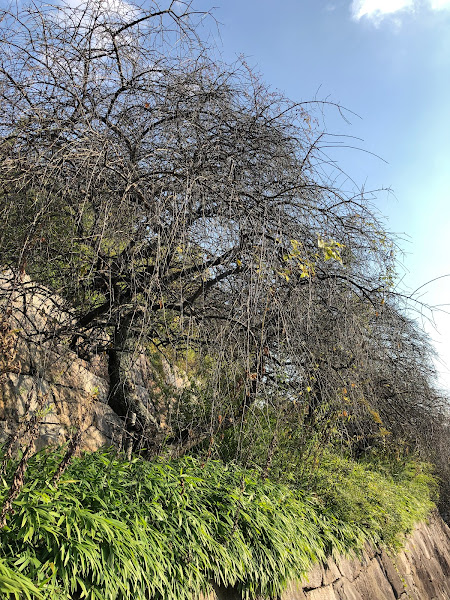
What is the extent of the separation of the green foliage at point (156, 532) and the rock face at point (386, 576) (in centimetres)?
16

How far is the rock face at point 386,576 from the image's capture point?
4500mm

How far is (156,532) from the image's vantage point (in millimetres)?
3172

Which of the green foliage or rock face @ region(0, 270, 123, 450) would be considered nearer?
the green foliage

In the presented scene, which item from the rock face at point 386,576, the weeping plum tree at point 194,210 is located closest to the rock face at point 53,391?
the weeping plum tree at point 194,210

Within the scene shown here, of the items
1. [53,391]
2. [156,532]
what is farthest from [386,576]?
[53,391]

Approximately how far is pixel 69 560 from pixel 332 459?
463 cm

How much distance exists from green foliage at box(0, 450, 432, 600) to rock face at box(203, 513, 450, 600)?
0.16 metres

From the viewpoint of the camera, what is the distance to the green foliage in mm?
2619

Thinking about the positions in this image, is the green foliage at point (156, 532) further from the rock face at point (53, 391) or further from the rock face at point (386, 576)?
the rock face at point (53, 391)

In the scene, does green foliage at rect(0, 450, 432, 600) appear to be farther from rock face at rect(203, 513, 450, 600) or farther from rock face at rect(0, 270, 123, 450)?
rock face at rect(0, 270, 123, 450)

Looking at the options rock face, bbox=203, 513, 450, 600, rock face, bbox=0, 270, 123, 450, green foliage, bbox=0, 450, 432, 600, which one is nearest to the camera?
green foliage, bbox=0, 450, 432, 600

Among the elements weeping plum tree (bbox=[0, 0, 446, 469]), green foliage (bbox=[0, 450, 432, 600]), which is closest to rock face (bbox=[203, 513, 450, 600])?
green foliage (bbox=[0, 450, 432, 600])

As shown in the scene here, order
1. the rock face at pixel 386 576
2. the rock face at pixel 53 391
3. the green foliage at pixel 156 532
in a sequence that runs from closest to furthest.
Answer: the green foliage at pixel 156 532 → the rock face at pixel 386 576 → the rock face at pixel 53 391

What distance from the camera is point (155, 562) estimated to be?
9.79 feet
